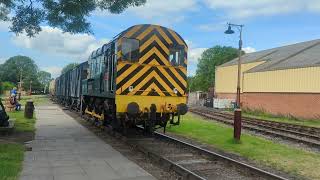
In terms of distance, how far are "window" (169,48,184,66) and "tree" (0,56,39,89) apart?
109m

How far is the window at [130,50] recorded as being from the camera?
48.0 feet

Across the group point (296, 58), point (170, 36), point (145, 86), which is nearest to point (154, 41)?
point (170, 36)

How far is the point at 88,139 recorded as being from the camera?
15469 millimetres

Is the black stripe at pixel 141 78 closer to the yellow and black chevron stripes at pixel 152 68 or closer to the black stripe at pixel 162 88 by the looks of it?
the yellow and black chevron stripes at pixel 152 68

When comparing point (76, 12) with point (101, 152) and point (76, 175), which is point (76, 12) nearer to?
point (101, 152)

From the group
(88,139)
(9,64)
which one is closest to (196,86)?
(9,64)

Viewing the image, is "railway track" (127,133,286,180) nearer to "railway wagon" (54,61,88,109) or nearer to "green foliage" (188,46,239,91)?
"railway wagon" (54,61,88,109)

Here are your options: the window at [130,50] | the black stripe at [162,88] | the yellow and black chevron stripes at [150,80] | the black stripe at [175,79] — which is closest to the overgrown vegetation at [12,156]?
the yellow and black chevron stripes at [150,80]

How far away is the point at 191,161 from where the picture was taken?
1143 centimetres

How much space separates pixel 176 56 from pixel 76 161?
6.01 meters

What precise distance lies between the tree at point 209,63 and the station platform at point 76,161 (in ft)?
317

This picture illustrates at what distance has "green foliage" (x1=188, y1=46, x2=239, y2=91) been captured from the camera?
112m

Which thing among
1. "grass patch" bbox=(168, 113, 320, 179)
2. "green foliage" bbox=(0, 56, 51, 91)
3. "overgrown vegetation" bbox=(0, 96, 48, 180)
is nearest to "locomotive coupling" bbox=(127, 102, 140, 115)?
"grass patch" bbox=(168, 113, 320, 179)

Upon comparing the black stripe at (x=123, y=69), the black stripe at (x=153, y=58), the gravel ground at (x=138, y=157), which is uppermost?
the black stripe at (x=153, y=58)
